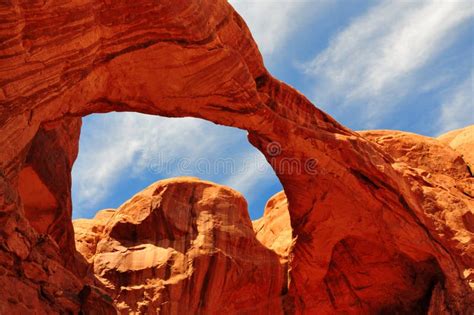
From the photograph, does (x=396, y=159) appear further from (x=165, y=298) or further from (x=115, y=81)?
(x=115, y=81)

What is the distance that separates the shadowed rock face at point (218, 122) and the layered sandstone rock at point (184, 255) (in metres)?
0.68

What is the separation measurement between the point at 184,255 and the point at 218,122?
14.9 ft

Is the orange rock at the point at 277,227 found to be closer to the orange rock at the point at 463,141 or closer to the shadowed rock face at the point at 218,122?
the shadowed rock face at the point at 218,122

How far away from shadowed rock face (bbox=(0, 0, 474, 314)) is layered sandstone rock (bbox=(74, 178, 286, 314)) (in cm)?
68

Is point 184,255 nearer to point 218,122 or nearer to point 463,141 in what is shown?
point 218,122

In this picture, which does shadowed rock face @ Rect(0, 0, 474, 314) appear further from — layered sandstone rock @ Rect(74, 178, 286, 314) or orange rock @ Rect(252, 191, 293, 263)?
orange rock @ Rect(252, 191, 293, 263)

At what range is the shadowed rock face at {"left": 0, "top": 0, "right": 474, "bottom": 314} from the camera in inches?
354

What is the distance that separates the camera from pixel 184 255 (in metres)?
16.4

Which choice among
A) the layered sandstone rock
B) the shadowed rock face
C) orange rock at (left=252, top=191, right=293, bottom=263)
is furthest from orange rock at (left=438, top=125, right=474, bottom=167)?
the layered sandstone rock

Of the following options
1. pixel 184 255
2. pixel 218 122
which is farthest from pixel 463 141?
pixel 218 122

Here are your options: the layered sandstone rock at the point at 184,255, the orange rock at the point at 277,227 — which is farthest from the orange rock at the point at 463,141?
the layered sandstone rock at the point at 184,255

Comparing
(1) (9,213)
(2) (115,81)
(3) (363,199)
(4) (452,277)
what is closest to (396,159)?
(3) (363,199)

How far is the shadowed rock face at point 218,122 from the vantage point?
29.5ft

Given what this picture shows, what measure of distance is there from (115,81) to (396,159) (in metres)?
9.00
